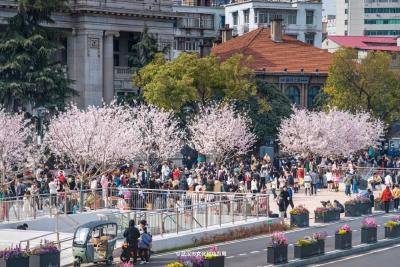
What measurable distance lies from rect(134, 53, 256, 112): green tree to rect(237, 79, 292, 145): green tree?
81 centimetres

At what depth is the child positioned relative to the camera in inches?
1495

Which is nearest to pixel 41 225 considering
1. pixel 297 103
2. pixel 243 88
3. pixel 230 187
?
pixel 230 187

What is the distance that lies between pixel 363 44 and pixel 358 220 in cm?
8171

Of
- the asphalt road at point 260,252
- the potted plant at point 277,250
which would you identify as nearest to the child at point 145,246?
the asphalt road at point 260,252

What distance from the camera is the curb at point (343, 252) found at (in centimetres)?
3712

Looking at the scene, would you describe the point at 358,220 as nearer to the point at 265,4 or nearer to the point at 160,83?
the point at 160,83

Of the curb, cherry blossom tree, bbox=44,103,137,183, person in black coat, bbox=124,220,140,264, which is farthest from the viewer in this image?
cherry blossom tree, bbox=44,103,137,183

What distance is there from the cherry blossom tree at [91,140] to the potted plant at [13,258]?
2095 cm

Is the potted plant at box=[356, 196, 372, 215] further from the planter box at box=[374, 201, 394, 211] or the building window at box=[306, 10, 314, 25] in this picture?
the building window at box=[306, 10, 314, 25]

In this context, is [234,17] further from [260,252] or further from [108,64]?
[260,252]

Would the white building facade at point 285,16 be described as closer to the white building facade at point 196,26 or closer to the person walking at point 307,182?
the white building facade at point 196,26

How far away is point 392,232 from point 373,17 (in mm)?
136332

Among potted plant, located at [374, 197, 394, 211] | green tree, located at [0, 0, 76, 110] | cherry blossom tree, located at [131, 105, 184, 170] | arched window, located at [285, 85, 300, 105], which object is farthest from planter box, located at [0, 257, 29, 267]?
arched window, located at [285, 85, 300, 105]

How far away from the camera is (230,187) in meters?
58.7
